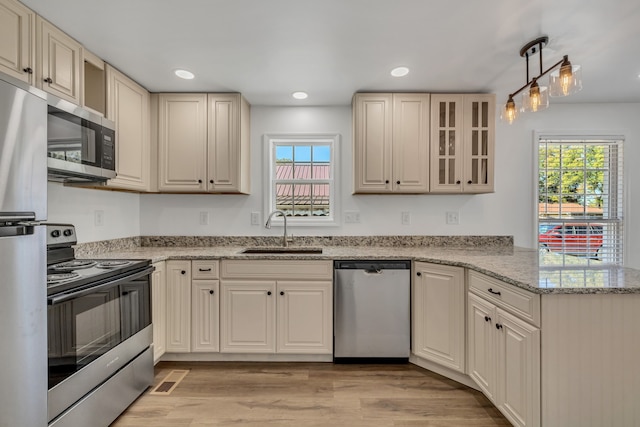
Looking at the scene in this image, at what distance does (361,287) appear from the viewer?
2.49 m

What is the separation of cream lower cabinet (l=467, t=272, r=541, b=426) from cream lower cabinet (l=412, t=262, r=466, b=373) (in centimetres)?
9

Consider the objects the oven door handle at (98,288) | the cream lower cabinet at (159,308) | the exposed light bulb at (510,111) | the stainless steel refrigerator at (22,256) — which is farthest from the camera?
the cream lower cabinet at (159,308)

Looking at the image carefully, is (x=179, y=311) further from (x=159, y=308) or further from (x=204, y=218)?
(x=204, y=218)

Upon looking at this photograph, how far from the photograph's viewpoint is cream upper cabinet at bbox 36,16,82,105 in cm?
175

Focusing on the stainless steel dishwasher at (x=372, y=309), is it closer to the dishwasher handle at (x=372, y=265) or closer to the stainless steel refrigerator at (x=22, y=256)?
the dishwasher handle at (x=372, y=265)

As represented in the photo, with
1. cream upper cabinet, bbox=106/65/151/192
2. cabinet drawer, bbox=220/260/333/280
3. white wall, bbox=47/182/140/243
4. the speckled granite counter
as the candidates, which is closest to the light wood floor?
cabinet drawer, bbox=220/260/333/280

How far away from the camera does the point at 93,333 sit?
5.52 ft

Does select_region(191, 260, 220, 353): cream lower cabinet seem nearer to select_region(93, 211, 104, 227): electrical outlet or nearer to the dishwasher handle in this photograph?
select_region(93, 211, 104, 227): electrical outlet

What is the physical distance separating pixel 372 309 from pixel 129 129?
242 centimetres

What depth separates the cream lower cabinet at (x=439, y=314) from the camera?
2.22 meters

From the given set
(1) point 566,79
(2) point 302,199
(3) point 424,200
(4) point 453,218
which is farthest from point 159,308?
(1) point 566,79

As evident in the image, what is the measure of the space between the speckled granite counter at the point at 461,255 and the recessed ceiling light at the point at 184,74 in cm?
143

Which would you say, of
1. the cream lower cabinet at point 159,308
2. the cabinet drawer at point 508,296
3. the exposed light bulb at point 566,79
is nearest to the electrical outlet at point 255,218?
the cream lower cabinet at point 159,308

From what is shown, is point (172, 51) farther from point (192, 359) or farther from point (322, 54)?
point (192, 359)
